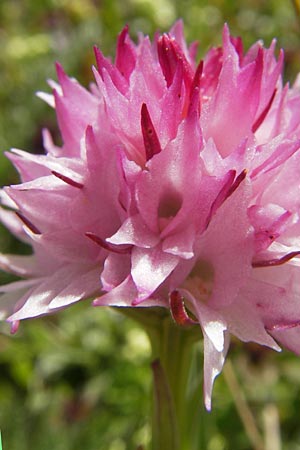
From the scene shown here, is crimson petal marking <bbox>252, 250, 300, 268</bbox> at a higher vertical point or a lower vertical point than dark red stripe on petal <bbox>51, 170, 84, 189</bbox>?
lower

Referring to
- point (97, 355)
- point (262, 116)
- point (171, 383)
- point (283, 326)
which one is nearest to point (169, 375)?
point (171, 383)

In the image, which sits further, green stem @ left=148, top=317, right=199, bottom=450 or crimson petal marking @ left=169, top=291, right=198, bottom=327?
green stem @ left=148, top=317, right=199, bottom=450

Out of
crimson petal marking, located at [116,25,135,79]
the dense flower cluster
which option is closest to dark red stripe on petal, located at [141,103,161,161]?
the dense flower cluster

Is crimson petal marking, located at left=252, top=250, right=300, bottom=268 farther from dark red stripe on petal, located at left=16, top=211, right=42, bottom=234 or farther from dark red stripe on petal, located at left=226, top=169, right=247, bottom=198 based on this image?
dark red stripe on petal, located at left=16, top=211, right=42, bottom=234

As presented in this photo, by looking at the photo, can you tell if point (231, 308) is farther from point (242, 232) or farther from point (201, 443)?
point (201, 443)

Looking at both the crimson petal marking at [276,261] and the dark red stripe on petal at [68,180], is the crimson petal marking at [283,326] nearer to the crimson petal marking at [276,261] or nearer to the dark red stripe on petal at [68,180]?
the crimson petal marking at [276,261]

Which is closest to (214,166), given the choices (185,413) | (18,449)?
(185,413)

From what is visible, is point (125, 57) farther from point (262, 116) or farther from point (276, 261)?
point (276, 261)
